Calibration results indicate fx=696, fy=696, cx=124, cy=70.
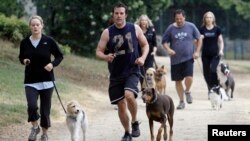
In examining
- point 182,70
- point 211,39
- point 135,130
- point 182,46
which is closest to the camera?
point 135,130

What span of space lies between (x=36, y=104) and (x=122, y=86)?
1.37 meters

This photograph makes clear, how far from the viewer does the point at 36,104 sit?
428 inches

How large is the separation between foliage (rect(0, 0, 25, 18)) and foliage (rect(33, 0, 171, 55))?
876mm

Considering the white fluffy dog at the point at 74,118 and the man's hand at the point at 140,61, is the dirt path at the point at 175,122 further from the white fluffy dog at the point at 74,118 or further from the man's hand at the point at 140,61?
the man's hand at the point at 140,61

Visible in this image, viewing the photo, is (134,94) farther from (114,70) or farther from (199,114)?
(199,114)

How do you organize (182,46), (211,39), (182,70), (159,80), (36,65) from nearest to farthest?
(36,65)
(182,46)
(182,70)
(159,80)
(211,39)

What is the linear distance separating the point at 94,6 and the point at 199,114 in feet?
44.1

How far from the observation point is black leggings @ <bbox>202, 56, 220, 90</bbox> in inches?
679

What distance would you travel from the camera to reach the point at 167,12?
1981 inches

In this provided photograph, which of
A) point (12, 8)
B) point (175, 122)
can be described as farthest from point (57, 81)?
point (12, 8)

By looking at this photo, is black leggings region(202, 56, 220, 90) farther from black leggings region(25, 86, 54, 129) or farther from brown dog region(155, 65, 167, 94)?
black leggings region(25, 86, 54, 129)

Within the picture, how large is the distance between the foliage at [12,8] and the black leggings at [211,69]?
33.3ft

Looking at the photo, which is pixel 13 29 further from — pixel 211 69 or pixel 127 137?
pixel 127 137

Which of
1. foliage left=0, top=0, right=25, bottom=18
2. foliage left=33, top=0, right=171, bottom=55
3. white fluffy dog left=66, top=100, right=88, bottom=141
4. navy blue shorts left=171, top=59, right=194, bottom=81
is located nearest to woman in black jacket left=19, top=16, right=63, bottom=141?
white fluffy dog left=66, top=100, right=88, bottom=141
